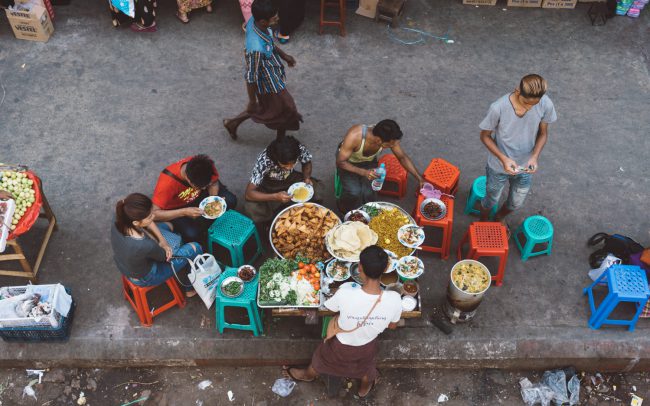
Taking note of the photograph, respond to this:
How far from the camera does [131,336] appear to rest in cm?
524

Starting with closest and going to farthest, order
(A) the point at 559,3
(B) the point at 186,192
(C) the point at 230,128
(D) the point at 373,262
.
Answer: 1. (D) the point at 373,262
2. (B) the point at 186,192
3. (C) the point at 230,128
4. (A) the point at 559,3

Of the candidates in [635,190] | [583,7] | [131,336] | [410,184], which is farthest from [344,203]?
[583,7]

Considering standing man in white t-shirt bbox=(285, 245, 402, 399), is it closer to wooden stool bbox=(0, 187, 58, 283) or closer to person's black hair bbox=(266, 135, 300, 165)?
person's black hair bbox=(266, 135, 300, 165)

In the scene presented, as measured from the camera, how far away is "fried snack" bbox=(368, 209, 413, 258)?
17.0 feet

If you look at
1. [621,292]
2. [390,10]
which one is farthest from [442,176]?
Result: [390,10]

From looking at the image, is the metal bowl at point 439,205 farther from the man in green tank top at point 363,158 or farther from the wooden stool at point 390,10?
the wooden stool at point 390,10

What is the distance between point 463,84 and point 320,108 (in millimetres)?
2013

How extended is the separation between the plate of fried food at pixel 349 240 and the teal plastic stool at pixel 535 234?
1678mm

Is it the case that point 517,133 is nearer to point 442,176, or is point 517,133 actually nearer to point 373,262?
point 442,176

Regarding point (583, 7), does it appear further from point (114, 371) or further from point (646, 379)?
point (114, 371)

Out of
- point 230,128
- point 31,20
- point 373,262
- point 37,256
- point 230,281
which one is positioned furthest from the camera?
point 31,20

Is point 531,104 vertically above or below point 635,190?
above

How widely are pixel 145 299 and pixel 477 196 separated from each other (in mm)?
3507

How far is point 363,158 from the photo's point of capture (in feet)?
18.6
